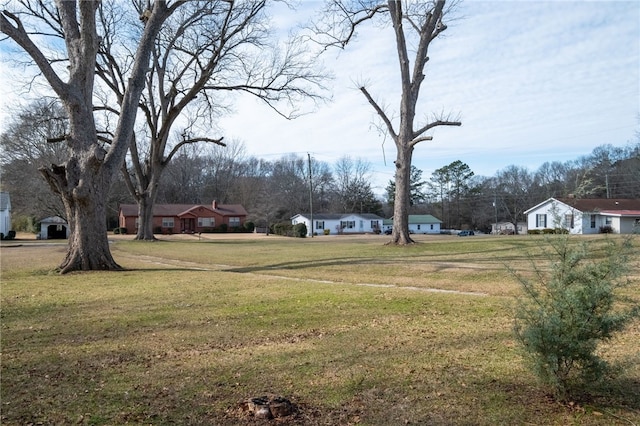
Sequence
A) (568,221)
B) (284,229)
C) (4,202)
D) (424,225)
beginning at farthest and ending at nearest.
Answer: (424,225) → (284,229) → (4,202) → (568,221)

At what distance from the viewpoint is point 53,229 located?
5094 centimetres

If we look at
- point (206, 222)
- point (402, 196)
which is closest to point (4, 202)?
point (206, 222)

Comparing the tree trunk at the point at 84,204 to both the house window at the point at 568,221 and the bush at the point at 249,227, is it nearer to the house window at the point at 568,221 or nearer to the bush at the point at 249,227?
the house window at the point at 568,221

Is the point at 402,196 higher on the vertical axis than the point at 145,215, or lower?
higher

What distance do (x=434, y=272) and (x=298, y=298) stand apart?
17.0ft

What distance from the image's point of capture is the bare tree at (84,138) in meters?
14.0

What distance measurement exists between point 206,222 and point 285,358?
62.7 m

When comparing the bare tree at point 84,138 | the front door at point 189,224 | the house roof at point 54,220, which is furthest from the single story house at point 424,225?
the bare tree at point 84,138

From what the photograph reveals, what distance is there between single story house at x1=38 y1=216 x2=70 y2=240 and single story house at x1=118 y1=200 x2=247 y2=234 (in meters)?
9.98

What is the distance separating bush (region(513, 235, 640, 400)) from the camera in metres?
3.53

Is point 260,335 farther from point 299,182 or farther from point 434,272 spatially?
point 299,182

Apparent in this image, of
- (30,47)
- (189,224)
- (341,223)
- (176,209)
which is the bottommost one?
(189,224)

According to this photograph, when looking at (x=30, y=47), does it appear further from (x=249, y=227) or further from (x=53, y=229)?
(x=249, y=227)

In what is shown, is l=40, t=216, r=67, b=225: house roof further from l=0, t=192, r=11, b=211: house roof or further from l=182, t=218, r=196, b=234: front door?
l=182, t=218, r=196, b=234: front door
